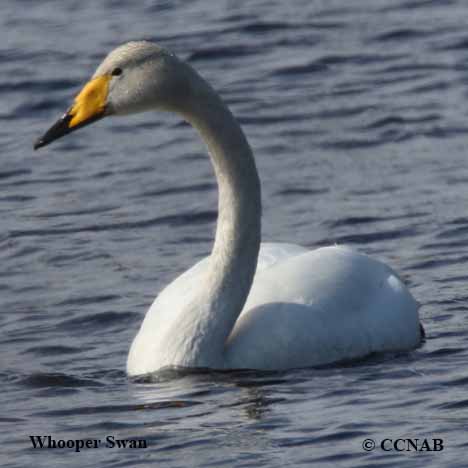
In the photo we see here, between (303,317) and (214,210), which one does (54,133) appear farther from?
(214,210)

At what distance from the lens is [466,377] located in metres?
8.57

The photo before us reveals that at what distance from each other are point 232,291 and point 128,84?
119cm

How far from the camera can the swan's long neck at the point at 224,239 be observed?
29.1ft

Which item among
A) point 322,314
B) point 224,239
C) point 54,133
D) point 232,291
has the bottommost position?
point 322,314

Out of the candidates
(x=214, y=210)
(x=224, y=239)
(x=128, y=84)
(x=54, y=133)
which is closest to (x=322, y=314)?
(x=224, y=239)

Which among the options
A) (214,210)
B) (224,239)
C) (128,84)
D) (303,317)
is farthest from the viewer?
(214,210)

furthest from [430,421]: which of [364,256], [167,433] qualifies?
[364,256]

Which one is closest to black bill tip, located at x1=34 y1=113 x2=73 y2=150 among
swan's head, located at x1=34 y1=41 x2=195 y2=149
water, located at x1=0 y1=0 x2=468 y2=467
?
swan's head, located at x1=34 y1=41 x2=195 y2=149

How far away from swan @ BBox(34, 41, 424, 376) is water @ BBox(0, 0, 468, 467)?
13 cm

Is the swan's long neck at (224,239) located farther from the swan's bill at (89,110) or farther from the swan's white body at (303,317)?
the swan's bill at (89,110)

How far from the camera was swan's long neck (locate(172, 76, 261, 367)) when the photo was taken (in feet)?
29.1

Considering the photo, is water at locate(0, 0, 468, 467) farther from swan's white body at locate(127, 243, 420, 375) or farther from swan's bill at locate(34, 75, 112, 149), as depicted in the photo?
swan's bill at locate(34, 75, 112, 149)

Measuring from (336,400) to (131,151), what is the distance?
19.7 feet

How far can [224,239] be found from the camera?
9172 mm
